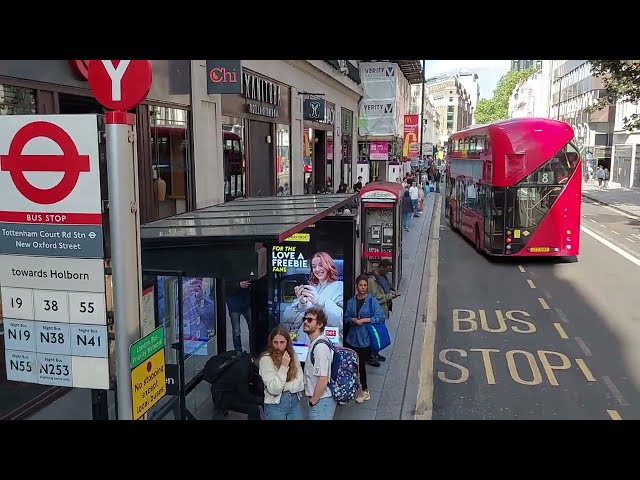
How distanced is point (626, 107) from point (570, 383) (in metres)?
43.6

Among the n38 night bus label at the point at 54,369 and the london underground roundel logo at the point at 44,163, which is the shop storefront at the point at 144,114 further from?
the london underground roundel logo at the point at 44,163

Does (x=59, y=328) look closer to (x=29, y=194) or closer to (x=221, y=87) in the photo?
(x=29, y=194)

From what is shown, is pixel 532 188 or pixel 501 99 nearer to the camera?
pixel 532 188

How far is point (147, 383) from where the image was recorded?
11.4 ft

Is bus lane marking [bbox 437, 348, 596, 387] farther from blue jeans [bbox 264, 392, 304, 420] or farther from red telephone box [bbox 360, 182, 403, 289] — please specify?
red telephone box [bbox 360, 182, 403, 289]

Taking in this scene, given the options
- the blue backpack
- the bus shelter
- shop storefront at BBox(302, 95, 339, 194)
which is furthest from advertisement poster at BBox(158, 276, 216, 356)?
shop storefront at BBox(302, 95, 339, 194)

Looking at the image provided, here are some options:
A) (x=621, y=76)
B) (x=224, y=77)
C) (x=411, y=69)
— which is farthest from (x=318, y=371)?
(x=411, y=69)

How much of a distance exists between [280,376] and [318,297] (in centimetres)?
231

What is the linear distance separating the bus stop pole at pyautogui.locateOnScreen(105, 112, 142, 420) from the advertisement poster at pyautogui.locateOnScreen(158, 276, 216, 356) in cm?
247

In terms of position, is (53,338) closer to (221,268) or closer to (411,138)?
(221,268)

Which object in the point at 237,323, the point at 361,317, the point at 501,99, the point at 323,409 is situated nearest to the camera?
the point at 323,409

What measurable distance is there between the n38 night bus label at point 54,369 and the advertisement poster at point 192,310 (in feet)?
6.84

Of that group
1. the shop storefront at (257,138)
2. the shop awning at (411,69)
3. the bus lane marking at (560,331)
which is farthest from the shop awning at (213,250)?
the shop awning at (411,69)

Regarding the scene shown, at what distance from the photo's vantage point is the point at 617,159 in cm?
4912
